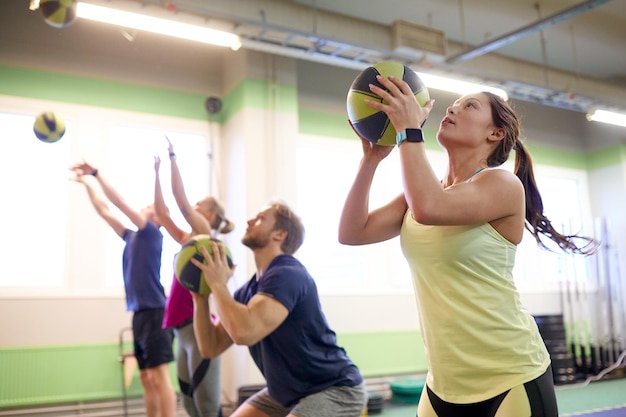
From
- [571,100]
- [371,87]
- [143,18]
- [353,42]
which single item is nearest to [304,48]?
[353,42]

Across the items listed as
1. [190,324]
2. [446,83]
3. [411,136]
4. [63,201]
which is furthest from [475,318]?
[63,201]

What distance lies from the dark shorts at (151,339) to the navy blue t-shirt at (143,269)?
0.21ft

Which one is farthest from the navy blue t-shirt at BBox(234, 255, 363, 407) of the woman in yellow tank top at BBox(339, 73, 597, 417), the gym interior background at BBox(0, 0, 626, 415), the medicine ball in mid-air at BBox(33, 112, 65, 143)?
the gym interior background at BBox(0, 0, 626, 415)

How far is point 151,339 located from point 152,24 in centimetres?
240

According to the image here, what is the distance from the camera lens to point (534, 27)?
5324mm

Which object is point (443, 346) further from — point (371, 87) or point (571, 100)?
point (571, 100)

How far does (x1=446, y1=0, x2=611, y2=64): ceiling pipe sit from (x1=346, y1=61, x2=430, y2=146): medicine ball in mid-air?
4.06 metres

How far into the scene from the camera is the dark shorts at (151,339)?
12.2 feet

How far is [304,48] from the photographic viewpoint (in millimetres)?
5438

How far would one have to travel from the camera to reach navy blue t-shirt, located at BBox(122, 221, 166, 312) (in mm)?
3827

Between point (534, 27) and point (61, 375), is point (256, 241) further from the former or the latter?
point (534, 27)

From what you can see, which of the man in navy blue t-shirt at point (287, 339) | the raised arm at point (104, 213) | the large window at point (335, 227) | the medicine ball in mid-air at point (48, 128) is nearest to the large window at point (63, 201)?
the raised arm at point (104, 213)

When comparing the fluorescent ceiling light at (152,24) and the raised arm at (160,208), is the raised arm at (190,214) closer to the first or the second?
the raised arm at (160,208)

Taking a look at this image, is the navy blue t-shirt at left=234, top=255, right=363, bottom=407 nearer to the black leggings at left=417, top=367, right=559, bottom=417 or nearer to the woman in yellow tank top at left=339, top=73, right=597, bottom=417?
the woman in yellow tank top at left=339, top=73, right=597, bottom=417
